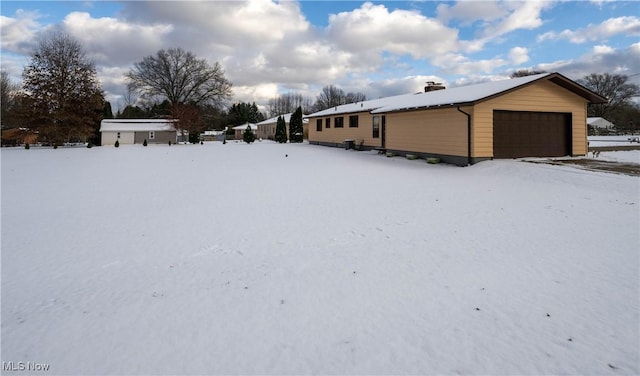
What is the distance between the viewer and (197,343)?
10.4 ft

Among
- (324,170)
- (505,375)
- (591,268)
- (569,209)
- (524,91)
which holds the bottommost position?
(505,375)

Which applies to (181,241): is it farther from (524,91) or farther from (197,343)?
(524,91)

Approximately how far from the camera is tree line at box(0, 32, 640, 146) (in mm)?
32031

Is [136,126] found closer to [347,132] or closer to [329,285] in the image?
[347,132]

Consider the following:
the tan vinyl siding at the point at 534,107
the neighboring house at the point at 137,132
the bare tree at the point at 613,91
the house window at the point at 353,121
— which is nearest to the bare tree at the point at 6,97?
the neighboring house at the point at 137,132

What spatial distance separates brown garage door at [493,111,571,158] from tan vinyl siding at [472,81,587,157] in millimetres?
230

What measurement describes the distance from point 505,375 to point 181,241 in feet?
16.7

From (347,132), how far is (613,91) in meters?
63.0

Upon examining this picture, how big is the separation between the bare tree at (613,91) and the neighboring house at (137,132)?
68.5 metres

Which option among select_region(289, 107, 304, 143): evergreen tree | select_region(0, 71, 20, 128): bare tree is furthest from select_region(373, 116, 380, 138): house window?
select_region(0, 71, 20, 128): bare tree

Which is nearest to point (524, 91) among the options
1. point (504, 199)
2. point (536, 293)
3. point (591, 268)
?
point (504, 199)

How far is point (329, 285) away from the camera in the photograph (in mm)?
4352

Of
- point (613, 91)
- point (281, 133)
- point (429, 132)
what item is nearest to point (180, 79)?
point (281, 133)
